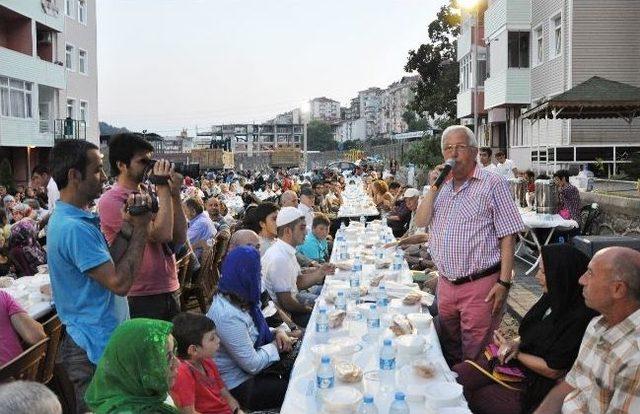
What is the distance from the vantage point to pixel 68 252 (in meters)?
2.93

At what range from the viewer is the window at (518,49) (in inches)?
841

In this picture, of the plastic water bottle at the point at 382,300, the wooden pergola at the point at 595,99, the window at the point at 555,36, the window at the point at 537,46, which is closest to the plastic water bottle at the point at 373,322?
the plastic water bottle at the point at 382,300

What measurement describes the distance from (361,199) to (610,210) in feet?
26.5

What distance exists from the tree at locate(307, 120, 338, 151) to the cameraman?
144236mm

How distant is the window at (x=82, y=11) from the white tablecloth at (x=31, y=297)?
28.2m

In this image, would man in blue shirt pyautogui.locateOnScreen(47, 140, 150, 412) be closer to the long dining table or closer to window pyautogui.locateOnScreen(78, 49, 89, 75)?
the long dining table

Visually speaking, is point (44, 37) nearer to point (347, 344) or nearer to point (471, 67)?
point (471, 67)

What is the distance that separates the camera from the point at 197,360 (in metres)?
3.40

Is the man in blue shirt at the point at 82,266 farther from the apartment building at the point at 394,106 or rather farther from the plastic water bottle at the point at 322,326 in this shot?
the apartment building at the point at 394,106

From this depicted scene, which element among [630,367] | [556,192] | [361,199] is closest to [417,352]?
[630,367]

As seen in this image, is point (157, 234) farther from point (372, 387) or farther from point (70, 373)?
point (372, 387)

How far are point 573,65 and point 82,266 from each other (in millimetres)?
17488

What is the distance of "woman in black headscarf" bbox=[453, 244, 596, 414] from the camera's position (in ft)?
11.3

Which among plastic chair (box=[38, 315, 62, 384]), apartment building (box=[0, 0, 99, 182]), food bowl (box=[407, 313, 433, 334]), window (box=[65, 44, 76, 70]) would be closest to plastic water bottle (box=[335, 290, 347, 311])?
food bowl (box=[407, 313, 433, 334])
